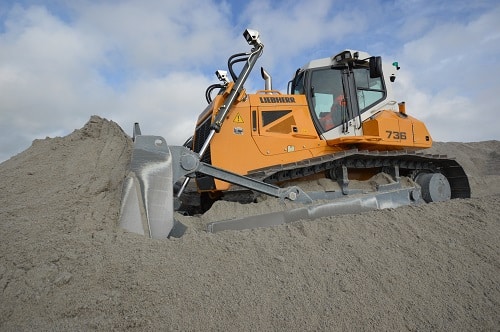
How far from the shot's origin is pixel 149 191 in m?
3.78

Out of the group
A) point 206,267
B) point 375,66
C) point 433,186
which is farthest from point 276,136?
point 206,267

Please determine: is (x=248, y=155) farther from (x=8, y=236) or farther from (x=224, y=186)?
(x=8, y=236)

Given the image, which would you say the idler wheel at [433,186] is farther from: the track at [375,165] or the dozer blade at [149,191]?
the dozer blade at [149,191]

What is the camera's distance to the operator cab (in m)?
6.29

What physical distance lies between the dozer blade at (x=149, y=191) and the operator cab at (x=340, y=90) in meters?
3.10

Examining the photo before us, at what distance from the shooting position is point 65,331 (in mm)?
2477

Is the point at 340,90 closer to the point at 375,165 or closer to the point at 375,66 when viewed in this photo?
the point at 375,66

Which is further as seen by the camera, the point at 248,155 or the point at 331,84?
the point at 331,84

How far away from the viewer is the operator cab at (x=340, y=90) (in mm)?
6293

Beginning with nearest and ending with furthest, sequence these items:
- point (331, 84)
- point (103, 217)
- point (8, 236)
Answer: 1. point (8, 236)
2. point (103, 217)
3. point (331, 84)

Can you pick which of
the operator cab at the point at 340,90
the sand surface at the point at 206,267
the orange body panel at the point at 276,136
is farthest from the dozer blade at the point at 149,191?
the operator cab at the point at 340,90

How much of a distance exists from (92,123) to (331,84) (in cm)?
398

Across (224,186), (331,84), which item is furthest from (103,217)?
(331,84)

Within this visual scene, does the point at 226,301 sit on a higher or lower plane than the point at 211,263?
lower
